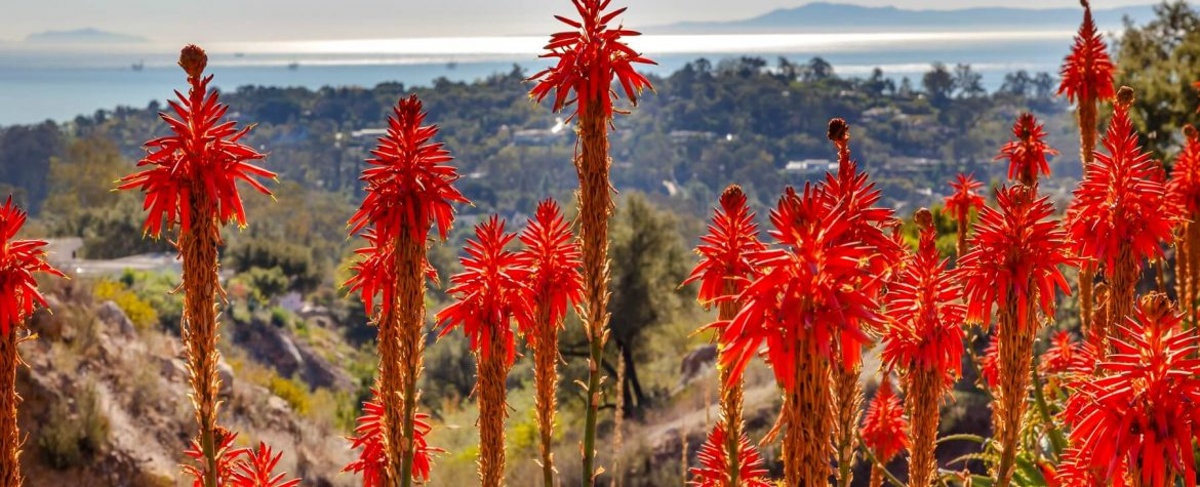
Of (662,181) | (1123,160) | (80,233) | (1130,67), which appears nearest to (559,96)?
(1123,160)

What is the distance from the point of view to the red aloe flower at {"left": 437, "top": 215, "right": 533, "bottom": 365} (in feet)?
12.2

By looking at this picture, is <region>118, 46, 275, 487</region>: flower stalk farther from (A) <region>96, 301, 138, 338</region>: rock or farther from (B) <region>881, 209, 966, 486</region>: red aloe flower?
(A) <region>96, 301, 138, 338</region>: rock

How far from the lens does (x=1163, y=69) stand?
85.2ft

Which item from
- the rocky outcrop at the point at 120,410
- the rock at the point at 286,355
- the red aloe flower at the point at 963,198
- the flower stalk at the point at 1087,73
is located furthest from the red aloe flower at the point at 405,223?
the rock at the point at 286,355

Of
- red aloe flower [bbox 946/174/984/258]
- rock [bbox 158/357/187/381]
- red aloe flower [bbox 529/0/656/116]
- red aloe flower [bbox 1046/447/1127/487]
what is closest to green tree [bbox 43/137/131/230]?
rock [bbox 158/357/187/381]

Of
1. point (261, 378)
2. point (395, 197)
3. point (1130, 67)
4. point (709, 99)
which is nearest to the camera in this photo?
point (395, 197)

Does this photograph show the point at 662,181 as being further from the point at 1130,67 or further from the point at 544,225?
the point at 544,225

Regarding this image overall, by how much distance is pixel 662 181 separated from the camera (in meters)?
83.8

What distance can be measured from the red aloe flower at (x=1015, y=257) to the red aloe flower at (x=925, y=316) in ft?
0.40

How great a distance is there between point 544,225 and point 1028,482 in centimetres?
309

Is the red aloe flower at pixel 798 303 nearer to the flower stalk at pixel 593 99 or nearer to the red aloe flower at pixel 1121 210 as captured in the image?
the flower stalk at pixel 593 99

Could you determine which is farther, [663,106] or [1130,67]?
[663,106]

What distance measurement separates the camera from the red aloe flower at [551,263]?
3863 mm

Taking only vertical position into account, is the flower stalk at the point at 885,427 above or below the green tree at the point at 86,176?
above
